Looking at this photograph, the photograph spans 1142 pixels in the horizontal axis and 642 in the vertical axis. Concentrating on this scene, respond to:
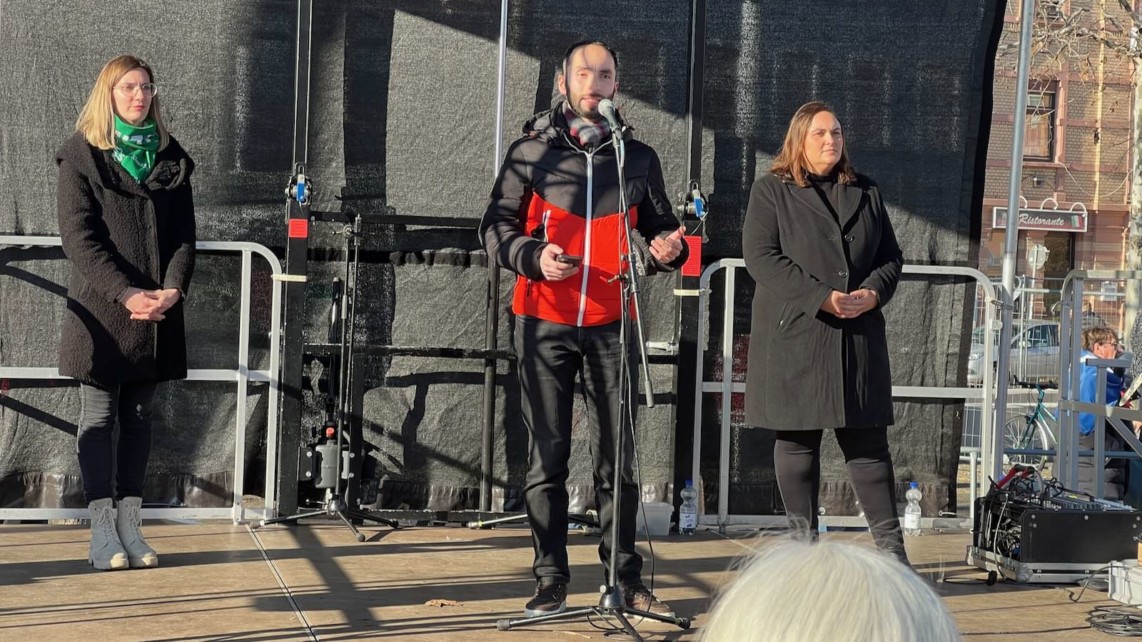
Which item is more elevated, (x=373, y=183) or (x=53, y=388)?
(x=373, y=183)

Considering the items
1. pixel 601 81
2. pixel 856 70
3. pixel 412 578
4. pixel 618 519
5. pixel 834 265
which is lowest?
pixel 412 578

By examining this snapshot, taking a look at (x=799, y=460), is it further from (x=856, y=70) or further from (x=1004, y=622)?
(x=856, y=70)

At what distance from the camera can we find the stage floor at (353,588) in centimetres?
361

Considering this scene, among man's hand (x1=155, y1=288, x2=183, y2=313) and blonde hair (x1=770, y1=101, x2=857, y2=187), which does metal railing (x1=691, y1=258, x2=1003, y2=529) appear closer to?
blonde hair (x1=770, y1=101, x2=857, y2=187)

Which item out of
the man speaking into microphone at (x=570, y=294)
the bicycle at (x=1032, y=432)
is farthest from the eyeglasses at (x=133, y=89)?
the bicycle at (x=1032, y=432)

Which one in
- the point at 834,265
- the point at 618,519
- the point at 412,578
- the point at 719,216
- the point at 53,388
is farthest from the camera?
the point at 719,216

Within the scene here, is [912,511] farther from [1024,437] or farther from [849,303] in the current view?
[1024,437]

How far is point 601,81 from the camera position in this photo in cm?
379

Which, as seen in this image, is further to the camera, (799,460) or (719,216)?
(719,216)

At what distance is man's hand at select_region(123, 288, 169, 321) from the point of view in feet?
14.1

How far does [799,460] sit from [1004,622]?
2.73ft

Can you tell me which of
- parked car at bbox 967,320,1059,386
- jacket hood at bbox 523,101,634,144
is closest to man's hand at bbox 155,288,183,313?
jacket hood at bbox 523,101,634,144

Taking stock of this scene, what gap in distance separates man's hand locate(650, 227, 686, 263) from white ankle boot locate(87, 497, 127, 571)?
2.10 meters

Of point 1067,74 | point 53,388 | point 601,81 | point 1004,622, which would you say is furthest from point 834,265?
point 1067,74
